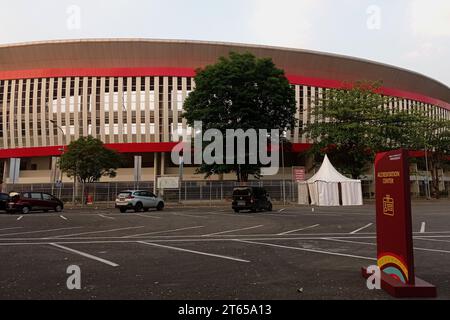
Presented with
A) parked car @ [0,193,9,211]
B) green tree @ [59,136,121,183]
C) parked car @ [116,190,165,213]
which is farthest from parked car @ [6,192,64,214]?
green tree @ [59,136,121,183]

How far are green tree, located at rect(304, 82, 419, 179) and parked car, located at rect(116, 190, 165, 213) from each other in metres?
20.6

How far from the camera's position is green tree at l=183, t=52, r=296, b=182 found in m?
35.8

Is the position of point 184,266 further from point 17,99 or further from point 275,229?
point 17,99

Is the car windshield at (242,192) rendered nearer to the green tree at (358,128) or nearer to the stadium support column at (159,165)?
the green tree at (358,128)

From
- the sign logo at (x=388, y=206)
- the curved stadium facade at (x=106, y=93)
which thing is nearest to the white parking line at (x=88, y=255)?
the sign logo at (x=388, y=206)

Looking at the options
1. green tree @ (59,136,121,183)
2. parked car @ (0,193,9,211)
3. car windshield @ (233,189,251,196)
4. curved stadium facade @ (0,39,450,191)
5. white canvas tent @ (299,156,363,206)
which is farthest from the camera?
curved stadium facade @ (0,39,450,191)

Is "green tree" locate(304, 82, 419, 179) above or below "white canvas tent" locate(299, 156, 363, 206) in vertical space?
above

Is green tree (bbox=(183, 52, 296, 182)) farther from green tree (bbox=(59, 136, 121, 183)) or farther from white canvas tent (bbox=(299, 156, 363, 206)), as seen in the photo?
green tree (bbox=(59, 136, 121, 183))

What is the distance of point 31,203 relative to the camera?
26703 mm

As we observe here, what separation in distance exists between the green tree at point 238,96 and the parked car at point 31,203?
14.8m

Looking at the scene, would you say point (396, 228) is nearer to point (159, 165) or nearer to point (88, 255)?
point (88, 255)

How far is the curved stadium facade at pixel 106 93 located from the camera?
53.2 m

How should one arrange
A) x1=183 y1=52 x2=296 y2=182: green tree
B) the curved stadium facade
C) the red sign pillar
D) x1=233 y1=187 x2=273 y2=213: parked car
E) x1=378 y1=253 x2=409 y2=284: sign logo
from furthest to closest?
the curved stadium facade < x1=183 y1=52 x2=296 y2=182: green tree < x1=233 y1=187 x2=273 y2=213: parked car < x1=378 y1=253 x2=409 y2=284: sign logo < the red sign pillar

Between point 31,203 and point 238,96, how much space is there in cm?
1881
